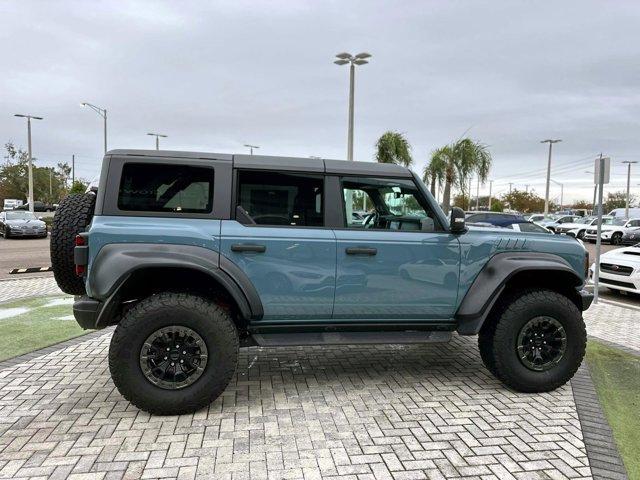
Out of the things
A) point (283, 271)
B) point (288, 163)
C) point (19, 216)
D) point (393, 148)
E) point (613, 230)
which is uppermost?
point (393, 148)

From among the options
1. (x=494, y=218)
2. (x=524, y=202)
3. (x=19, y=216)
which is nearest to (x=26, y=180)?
(x=19, y=216)

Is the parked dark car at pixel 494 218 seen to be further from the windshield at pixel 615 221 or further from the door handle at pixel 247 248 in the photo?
the windshield at pixel 615 221

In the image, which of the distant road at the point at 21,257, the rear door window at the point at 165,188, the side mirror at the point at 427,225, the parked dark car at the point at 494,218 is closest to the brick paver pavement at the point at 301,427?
the side mirror at the point at 427,225

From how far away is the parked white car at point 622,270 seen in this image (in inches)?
340

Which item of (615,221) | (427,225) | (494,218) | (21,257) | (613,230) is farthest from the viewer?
(615,221)

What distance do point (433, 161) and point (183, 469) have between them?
2319 centimetres

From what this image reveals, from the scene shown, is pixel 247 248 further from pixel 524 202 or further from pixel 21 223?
pixel 524 202

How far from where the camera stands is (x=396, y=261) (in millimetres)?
3873

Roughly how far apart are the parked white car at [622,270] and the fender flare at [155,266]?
7963 millimetres

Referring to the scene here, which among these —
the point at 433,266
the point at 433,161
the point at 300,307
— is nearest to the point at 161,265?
the point at 300,307

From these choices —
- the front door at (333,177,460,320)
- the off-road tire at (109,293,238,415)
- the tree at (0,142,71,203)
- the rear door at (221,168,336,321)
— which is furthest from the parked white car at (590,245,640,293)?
the tree at (0,142,71,203)

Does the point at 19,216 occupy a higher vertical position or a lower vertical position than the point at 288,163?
lower

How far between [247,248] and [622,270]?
26.8ft

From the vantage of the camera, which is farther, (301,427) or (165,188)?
(165,188)
